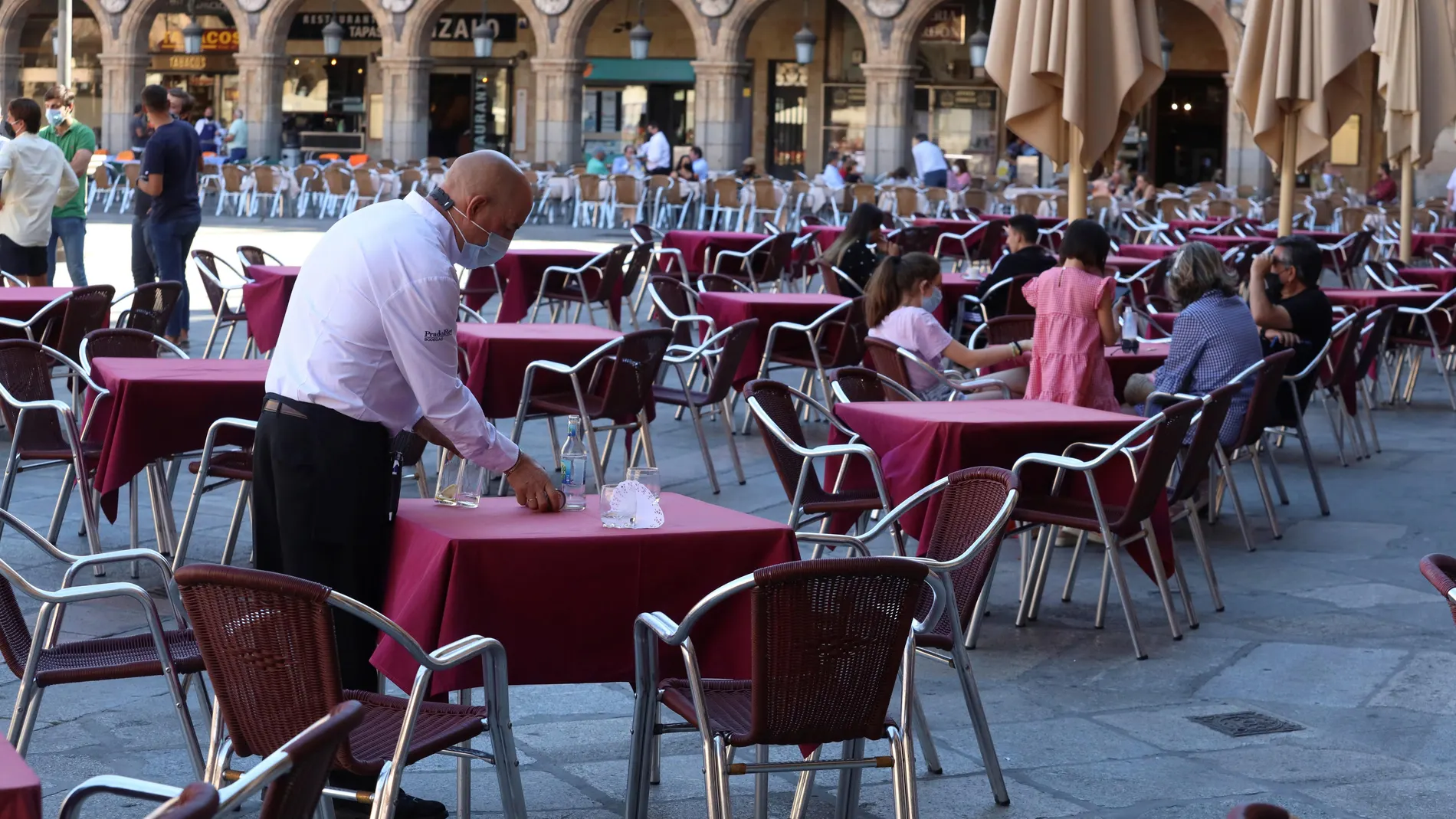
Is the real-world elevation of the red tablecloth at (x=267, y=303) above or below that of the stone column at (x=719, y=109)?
below

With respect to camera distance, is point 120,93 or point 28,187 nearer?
point 28,187

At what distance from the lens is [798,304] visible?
870 centimetres

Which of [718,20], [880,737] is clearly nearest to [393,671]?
[880,737]

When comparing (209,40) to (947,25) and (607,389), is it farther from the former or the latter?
(607,389)

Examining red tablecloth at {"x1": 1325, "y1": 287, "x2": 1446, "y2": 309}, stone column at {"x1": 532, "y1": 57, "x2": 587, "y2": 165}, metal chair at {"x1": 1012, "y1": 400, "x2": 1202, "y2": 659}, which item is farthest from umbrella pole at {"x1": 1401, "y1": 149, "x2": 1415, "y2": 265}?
stone column at {"x1": 532, "y1": 57, "x2": 587, "y2": 165}

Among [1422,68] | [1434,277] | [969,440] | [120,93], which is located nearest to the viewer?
[969,440]

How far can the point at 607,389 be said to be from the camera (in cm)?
692

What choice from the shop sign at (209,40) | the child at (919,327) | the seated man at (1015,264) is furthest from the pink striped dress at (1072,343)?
the shop sign at (209,40)

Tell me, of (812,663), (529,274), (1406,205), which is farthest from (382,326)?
(1406,205)

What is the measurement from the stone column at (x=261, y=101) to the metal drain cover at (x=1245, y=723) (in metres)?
27.2

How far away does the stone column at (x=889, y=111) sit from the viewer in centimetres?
2683

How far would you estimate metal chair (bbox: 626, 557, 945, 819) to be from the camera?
9.91ft

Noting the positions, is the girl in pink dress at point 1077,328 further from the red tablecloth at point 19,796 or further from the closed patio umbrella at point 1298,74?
the red tablecloth at point 19,796

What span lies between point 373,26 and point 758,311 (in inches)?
1057
